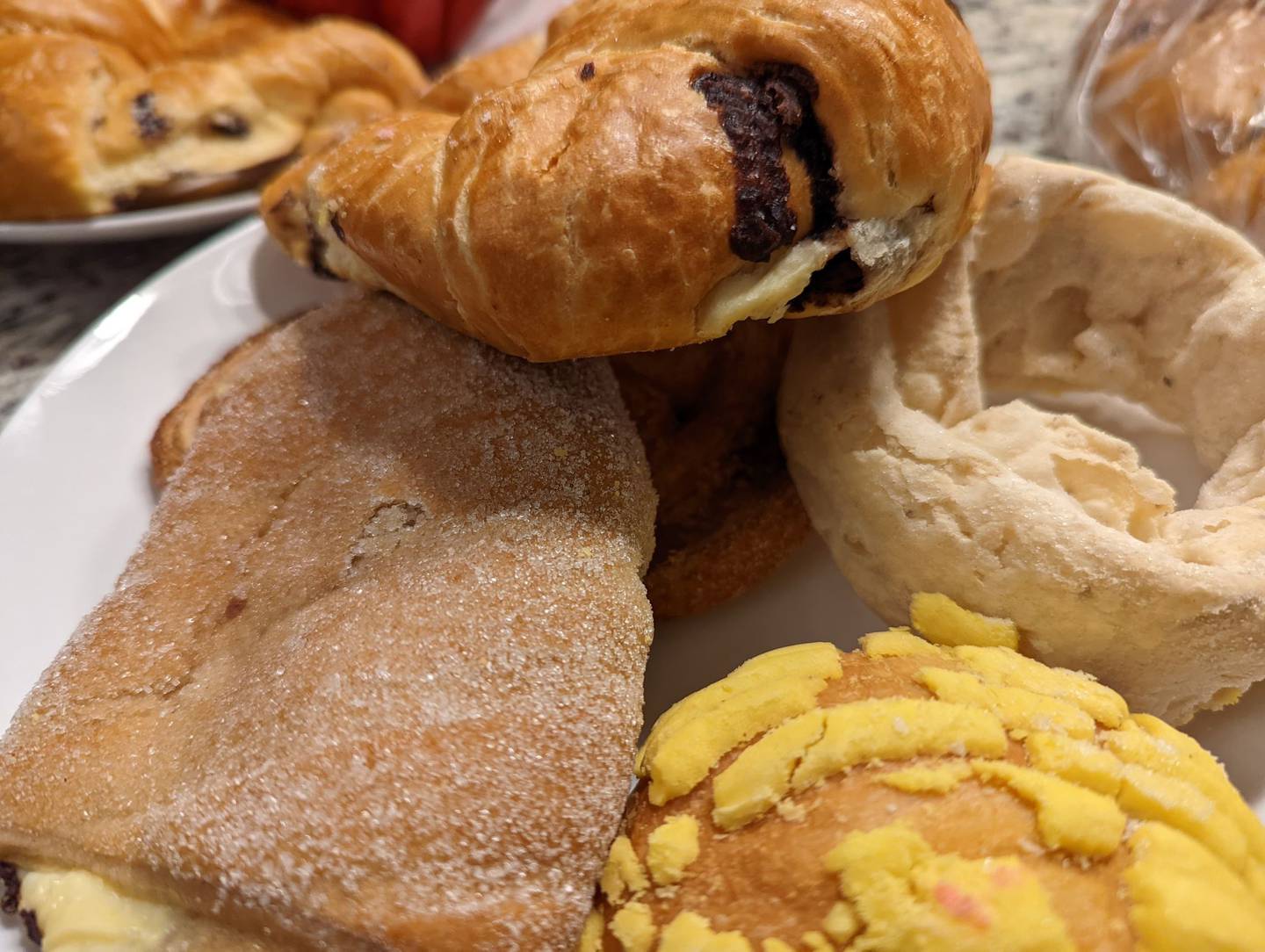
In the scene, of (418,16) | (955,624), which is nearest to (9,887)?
(955,624)

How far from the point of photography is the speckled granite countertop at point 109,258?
132cm

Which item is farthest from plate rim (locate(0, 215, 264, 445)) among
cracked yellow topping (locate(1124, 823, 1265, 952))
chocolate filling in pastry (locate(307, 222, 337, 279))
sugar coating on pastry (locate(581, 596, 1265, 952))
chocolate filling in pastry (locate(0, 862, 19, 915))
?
cracked yellow topping (locate(1124, 823, 1265, 952))

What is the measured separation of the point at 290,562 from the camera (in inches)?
30.5

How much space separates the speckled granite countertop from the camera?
52.1 inches

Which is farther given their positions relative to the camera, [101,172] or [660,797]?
[101,172]

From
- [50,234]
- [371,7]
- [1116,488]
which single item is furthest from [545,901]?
[371,7]

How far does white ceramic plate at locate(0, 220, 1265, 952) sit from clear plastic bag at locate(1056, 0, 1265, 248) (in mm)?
385

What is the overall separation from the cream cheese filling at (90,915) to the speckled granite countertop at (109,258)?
780mm

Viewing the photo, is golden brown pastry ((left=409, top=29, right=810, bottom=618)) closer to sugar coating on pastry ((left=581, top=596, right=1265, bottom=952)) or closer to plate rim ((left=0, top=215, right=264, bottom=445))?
sugar coating on pastry ((left=581, top=596, right=1265, bottom=952))

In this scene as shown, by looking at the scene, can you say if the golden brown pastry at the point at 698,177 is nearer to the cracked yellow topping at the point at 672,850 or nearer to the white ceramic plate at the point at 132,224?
the cracked yellow topping at the point at 672,850

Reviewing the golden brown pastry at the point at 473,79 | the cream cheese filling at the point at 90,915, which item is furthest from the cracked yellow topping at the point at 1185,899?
the golden brown pastry at the point at 473,79

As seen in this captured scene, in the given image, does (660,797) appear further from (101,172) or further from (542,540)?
(101,172)

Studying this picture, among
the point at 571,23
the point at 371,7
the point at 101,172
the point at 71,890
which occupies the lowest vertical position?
the point at 71,890

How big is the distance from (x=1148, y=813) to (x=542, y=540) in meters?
0.45
